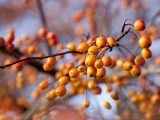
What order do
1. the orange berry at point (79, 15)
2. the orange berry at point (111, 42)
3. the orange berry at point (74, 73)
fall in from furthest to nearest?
the orange berry at point (79, 15)
the orange berry at point (74, 73)
the orange berry at point (111, 42)

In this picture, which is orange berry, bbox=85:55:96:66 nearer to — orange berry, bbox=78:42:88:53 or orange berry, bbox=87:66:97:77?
orange berry, bbox=87:66:97:77

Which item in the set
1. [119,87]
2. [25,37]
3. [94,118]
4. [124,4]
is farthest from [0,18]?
[94,118]

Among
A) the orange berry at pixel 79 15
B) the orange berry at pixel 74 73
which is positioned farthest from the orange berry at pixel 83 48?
the orange berry at pixel 79 15

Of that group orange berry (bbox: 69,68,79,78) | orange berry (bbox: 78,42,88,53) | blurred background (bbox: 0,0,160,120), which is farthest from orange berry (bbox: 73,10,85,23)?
orange berry (bbox: 69,68,79,78)

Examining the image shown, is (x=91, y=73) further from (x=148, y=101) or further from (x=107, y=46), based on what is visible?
(x=148, y=101)

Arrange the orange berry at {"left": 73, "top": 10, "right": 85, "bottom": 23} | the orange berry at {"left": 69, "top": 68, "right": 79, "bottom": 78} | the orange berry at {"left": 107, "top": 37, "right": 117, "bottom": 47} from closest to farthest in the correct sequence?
the orange berry at {"left": 107, "top": 37, "right": 117, "bottom": 47} → the orange berry at {"left": 69, "top": 68, "right": 79, "bottom": 78} → the orange berry at {"left": 73, "top": 10, "right": 85, "bottom": 23}

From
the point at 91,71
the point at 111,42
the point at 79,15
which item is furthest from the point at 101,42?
the point at 79,15

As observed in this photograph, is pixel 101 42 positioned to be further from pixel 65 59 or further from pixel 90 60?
pixel 65 59

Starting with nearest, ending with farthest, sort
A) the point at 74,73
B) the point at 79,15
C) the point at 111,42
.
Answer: the point at 111,42 < the point at 74,73 < the point at 79,15

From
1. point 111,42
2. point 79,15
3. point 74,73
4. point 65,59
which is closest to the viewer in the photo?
point 111,42

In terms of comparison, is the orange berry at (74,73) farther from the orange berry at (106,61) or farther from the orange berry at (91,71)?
the orange berry at (106,61)

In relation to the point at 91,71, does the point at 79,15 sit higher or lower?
lower
